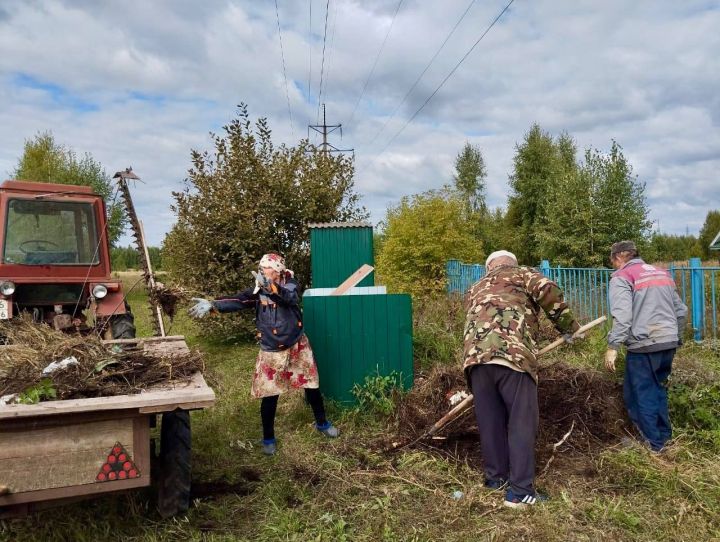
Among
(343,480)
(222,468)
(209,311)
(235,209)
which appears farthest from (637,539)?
(235,209)

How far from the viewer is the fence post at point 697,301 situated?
20.6ft

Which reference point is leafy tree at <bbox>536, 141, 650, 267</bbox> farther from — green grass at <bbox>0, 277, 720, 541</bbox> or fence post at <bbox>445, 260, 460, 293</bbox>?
green grass at <bbox>0, 277, 720, 541</bbox>

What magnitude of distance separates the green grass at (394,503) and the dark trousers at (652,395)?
0.16 metres

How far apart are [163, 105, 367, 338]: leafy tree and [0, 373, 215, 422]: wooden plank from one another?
264 inches

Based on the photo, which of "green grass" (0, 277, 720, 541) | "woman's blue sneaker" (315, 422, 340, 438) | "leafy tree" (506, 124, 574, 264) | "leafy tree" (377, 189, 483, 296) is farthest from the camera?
"leafy tree" (506, 124, 574, 264)

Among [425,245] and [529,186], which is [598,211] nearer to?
[425,245]

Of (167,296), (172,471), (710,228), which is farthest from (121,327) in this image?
(710,228)

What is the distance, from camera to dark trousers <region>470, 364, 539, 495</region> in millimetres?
3240

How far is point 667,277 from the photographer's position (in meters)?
4.06

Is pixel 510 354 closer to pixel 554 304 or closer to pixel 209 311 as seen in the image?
pixel 554 304

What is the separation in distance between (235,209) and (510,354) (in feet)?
22.5

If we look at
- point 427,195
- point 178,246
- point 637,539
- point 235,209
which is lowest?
point 637,539

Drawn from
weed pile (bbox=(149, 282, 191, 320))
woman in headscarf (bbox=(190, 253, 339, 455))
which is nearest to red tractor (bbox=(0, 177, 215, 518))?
weed pile (bbox=(149, 282, 191, 320))

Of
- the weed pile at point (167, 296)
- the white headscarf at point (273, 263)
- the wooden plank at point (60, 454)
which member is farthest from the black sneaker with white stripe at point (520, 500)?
the weed pile at point (167, 296)
